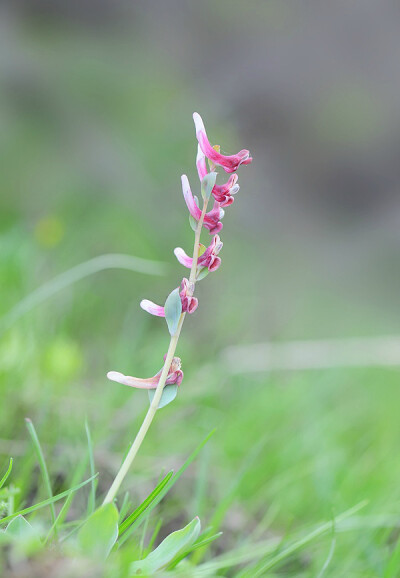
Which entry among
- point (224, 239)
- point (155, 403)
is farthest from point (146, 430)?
point (224, 239)

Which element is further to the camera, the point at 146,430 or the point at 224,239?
the point at 224,239

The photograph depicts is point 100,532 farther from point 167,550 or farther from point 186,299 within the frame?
point 186,299

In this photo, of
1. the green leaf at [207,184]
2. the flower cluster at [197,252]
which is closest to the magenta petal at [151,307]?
the flower cluster at [197,252]

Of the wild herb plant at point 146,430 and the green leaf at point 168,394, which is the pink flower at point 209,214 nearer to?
the wild herb plant at point 146,430

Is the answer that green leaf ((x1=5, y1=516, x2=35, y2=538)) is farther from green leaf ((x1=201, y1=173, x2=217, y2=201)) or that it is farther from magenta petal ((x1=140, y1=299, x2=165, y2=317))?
green leaf ((x1=201, y1=173, x2=217, y2=201))

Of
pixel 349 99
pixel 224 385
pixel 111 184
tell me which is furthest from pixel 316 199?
pixel 224 385
